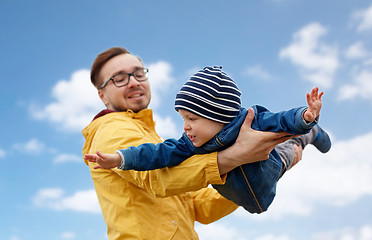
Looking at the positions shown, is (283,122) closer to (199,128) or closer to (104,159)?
(199,128)

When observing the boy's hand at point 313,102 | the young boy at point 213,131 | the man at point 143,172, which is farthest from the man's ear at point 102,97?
the boy's hand at point 313,102

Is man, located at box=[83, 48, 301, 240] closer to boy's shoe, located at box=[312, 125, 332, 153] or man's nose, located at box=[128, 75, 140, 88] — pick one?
man's nose, located at box=[128, 75, 140, 88]

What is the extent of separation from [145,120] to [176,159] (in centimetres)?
120

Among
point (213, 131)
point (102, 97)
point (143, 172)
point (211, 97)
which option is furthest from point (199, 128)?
point (102, 97)

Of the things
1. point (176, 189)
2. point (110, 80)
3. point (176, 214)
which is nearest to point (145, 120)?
point (110, 80)

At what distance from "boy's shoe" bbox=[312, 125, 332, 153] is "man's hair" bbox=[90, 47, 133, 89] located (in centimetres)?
223

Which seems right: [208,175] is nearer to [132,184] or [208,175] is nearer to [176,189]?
[176,189]

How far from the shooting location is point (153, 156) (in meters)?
2.80

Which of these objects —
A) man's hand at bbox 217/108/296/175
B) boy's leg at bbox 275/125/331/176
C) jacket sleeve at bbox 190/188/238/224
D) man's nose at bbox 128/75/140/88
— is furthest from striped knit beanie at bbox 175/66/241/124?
jacket sleeve at bbox 190/188/238/224

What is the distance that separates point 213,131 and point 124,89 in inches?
59.5

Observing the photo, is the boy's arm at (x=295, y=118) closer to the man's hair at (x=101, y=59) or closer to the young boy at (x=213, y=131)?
the young boy at (x=213, y=131)

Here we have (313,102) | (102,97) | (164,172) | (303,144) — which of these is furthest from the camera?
(102,97)

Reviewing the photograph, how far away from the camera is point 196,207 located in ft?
13.3

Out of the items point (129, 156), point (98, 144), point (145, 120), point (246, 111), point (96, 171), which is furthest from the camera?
point (145, 120)
